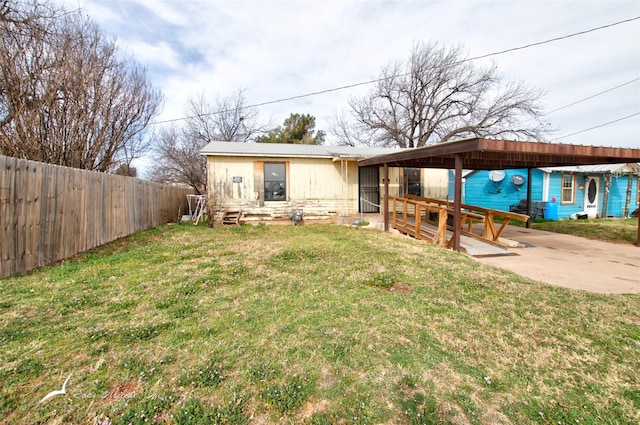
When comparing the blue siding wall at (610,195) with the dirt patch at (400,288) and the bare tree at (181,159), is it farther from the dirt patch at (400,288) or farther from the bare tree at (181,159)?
the bare tree at (181,159)

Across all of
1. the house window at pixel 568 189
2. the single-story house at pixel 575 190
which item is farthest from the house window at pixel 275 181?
the house window at pixel 568 189

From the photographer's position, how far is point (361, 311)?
2.85 meters

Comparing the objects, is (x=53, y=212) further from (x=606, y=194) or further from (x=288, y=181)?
(x=606, y=194)

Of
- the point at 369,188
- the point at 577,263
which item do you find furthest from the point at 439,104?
the point at 577,263

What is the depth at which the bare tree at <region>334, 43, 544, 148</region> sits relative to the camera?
57.6 feet

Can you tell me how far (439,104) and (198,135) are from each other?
1834 cm

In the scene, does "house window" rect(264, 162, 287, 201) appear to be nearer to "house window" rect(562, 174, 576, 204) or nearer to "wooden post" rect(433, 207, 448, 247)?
"wooden post" rect(433, 207, 448, 247)

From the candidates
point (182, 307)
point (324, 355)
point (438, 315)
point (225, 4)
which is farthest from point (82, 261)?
point (225, 4)

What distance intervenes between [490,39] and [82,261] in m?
14.1

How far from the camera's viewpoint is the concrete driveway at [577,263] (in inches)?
158

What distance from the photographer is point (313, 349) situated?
2170 millimetres

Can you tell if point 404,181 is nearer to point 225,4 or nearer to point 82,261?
point 225,4

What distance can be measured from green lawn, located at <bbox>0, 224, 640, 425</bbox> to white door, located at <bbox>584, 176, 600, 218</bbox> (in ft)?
44.6

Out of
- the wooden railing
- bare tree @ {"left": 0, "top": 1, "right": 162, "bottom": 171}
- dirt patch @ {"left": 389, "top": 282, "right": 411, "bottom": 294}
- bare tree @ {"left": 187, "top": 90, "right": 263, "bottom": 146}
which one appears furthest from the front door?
bare tree @ {"left": 187, "top": 90, "right": 263, "bottom": 146}
